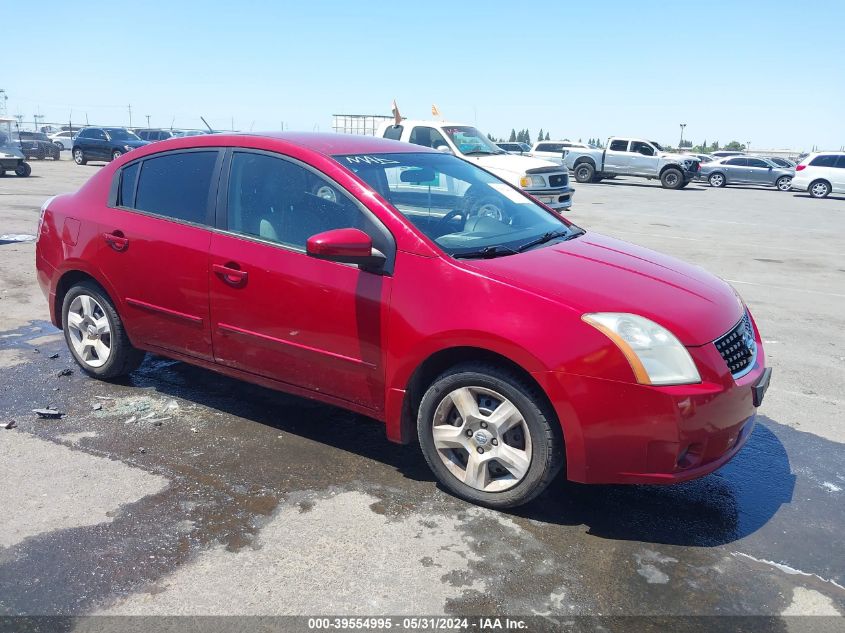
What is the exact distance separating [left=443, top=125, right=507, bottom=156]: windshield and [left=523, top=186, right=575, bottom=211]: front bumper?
166 centimetres

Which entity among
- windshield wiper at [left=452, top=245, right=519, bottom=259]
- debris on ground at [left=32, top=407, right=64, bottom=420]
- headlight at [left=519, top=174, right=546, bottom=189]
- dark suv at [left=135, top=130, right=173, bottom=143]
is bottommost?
debris on ground at [left=32, top=407, right=64, bottom=420]

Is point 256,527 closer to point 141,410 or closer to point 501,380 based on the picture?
point 501,380

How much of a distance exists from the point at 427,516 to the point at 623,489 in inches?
41.9

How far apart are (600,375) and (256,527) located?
65.2 inches

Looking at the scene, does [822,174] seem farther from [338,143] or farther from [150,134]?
[150,134]

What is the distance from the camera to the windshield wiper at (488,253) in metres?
3.64

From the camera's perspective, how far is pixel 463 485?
11.8ft

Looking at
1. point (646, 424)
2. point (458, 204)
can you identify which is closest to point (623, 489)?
point (646, 424)

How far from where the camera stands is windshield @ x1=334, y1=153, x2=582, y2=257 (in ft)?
12.6

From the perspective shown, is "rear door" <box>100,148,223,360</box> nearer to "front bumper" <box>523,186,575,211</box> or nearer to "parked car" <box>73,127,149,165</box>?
"front bumper" <box>523,186,575,211</box>

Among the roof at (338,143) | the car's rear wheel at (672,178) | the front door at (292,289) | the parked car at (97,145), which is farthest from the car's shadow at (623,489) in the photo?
the parked car at (97,145)

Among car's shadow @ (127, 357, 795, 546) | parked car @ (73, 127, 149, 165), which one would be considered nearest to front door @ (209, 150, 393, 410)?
car's shadow @ (127, 357, 795, 546)

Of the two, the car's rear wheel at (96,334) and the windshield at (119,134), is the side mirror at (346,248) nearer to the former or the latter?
the car's rear wheel at (96,334)

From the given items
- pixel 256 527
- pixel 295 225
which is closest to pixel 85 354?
pixel 295 225
